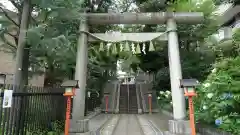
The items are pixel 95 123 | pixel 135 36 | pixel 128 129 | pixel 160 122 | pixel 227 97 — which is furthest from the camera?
pixel 160 122

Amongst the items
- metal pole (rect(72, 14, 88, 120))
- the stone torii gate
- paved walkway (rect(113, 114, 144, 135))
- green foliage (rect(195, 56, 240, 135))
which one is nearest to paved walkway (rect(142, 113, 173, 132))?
paved walkway (rect(113, 114, 144, 135))

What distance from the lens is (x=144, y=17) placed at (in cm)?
847

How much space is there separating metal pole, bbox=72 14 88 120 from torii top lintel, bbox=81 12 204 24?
1.78 feet

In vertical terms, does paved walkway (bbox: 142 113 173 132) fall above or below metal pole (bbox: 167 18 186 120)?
below

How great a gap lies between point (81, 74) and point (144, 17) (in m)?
3.58

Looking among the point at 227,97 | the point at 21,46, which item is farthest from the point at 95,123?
the point at 227,97

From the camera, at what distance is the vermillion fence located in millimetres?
4559

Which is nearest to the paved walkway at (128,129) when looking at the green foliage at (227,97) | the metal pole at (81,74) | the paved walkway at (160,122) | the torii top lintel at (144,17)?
the paved walkway at (160,122)

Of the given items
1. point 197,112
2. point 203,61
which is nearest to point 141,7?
point 203,61

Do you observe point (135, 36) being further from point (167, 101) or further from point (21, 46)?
point (167, 101)

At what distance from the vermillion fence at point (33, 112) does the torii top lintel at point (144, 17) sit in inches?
133

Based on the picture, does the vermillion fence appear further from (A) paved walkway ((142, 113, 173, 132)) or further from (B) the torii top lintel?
(A) paved walkway ((142, 113, 173, 132))

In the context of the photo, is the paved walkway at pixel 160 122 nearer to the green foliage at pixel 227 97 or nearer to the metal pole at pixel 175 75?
the metal pole at pixel 175 75

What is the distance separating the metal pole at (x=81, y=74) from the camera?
7617 mm
